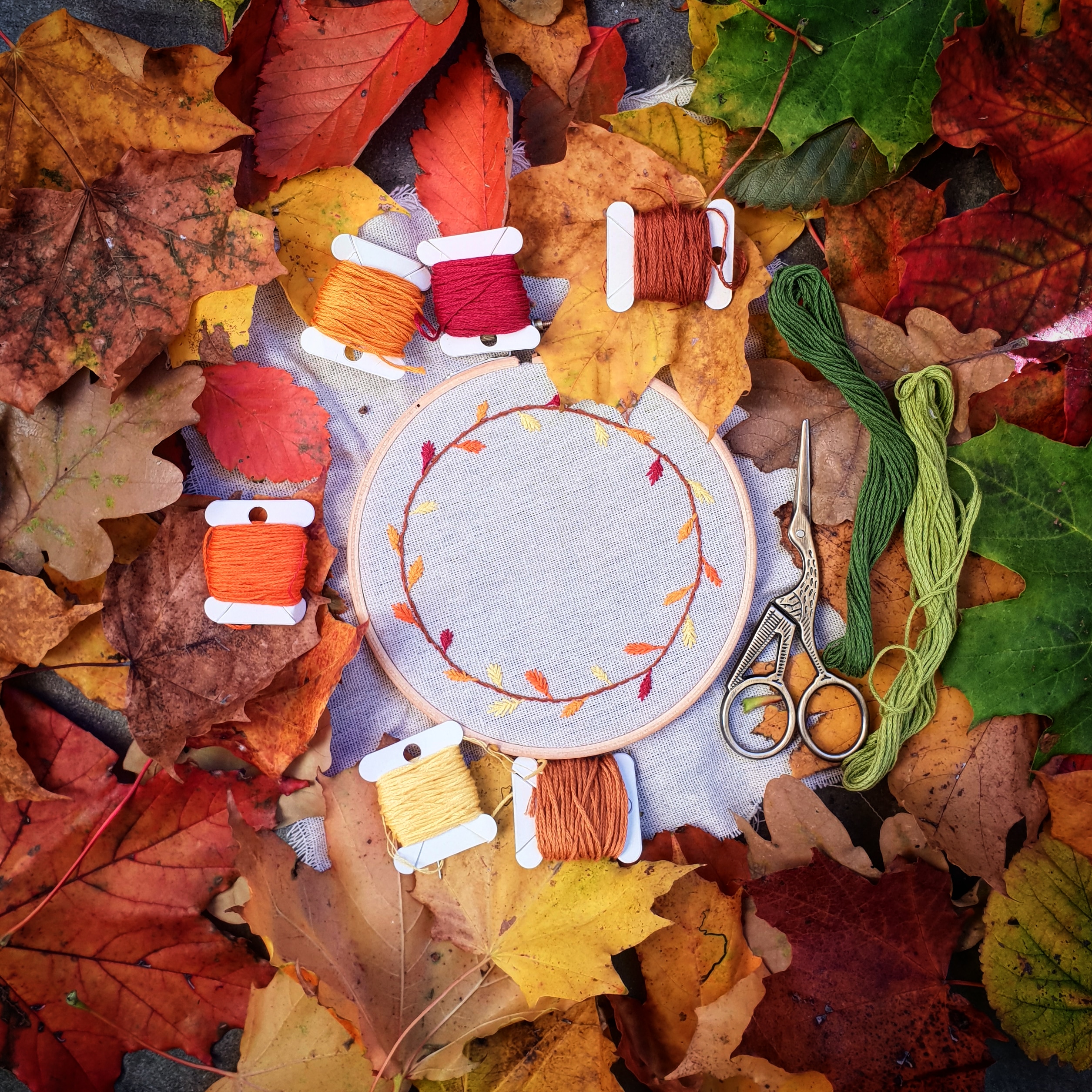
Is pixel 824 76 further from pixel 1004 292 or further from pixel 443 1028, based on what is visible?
pixel 443 1028

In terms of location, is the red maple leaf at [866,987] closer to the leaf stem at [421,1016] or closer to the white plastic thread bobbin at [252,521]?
the leaf stem at [421,1016]

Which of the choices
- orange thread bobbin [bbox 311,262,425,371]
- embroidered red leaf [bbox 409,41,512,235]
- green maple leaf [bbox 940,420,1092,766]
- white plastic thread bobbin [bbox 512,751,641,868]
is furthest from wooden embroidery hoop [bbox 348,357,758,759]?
green maple leaf [bbox 940,420,1092,766]

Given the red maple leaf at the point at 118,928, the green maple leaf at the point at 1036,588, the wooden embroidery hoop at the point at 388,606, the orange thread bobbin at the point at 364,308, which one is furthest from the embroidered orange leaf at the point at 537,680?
the green maple leaf at the point at 1036,588

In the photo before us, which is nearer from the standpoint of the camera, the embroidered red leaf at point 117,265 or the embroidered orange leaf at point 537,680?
the embroidered red leaf at point 117,265

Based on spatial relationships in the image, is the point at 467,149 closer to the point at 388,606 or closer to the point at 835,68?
the point at 835,68

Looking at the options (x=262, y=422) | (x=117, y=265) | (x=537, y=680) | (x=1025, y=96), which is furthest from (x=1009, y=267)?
(x=117, y=265)

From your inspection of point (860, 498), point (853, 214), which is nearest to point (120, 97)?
point (853, 214)
